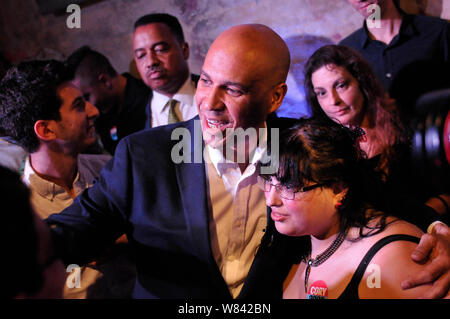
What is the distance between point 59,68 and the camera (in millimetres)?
1796

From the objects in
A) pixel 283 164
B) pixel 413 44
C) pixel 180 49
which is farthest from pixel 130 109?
pixel 413 44

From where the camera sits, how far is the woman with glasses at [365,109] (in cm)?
176

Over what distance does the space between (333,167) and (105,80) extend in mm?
1933

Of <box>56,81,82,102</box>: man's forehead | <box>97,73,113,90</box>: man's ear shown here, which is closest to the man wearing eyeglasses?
<box>56,81,82,102</box>: man's forehead

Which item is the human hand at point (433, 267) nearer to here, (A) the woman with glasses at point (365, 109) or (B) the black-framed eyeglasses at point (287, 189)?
(B) the black-framed eyeglasses at point (287, 189)

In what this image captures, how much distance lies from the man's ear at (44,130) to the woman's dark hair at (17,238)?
1.06 metres

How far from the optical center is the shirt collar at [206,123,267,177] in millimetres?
1381

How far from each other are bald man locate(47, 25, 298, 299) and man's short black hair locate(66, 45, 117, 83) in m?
1.42

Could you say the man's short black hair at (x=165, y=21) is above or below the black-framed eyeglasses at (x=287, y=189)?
above

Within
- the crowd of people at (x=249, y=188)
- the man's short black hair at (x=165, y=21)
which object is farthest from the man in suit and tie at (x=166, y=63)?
the crowd of people at (x=249, y=188)

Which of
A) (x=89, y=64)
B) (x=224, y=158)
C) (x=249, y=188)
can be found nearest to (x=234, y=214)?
(x=249, y=188)

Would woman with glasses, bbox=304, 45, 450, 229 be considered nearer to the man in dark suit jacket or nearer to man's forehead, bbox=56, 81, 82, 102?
man's forehead, bbox=56, 81, 82, 102

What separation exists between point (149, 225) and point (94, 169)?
0.73 meters
